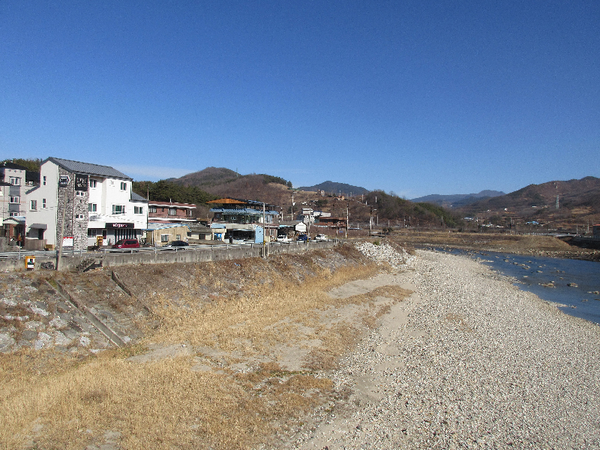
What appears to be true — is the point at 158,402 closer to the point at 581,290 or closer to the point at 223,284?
the point at 223,284

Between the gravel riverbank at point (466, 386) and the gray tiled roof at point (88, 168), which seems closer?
the gravel riverbank at point (466, 386)

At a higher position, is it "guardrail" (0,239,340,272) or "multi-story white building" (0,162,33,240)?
"multi-story white building" (0,162,33,240)

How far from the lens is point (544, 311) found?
30969mm

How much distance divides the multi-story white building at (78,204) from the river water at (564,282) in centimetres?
4720

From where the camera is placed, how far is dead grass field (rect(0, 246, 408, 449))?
10648 millimetres

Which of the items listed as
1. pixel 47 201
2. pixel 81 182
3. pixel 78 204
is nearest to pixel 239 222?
pixel 78 204

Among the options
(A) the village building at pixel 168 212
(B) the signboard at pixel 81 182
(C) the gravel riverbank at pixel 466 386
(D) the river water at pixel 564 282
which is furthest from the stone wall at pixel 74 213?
(D) the river water at pixel 564 282

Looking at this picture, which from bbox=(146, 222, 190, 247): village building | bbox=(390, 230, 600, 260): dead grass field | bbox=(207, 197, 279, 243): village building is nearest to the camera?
bbox=(146, 222, 190, 247): village building

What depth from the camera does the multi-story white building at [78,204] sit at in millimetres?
33125

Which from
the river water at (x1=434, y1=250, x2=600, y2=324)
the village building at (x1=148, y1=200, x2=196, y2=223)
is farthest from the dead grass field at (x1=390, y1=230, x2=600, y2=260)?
the village building at (x1=148, y1=200, x2=196, y2=223)

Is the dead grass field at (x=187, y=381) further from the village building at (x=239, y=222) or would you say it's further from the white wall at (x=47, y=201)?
the village building at (x=239, y=222)

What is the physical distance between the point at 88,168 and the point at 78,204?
4313mm

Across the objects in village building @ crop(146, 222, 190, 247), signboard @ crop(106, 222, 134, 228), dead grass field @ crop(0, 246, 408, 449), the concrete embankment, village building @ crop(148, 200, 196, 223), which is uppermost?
village building @ crop(148, 200, 196, 223)

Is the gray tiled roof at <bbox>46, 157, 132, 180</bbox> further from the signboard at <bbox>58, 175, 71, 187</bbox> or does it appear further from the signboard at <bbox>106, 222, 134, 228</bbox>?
the signboard at <bbox>106, 222, 134, 228</bbox>
